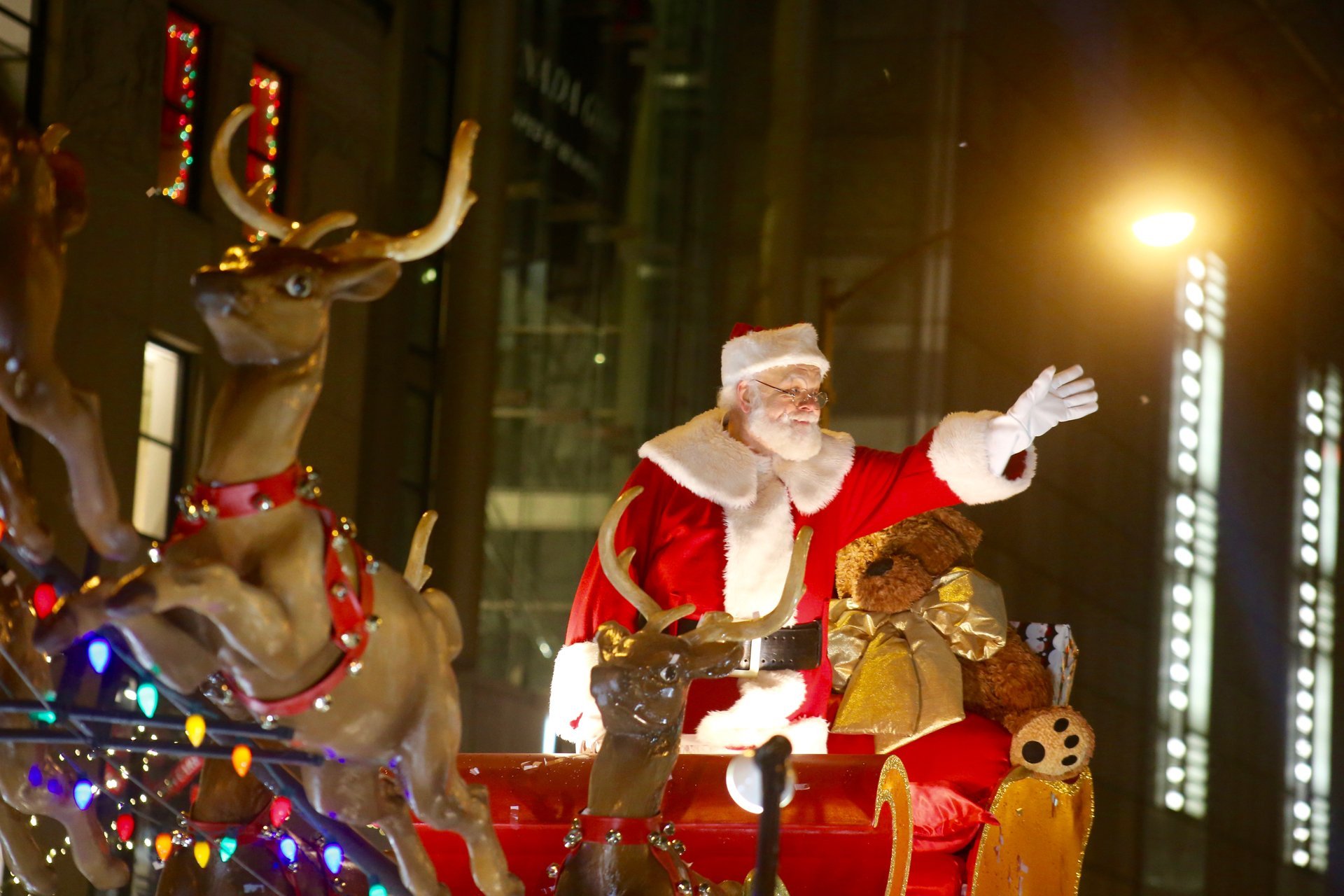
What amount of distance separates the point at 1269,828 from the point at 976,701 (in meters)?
14.1

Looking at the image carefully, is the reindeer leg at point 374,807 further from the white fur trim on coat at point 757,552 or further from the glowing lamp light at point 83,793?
the white fur trim on coat at point 757,552

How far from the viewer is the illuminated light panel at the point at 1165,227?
341 inches

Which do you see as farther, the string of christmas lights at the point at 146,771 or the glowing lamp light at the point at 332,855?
the glowing lamp light at the point at 332,855

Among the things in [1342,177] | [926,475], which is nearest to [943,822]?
[926,475]

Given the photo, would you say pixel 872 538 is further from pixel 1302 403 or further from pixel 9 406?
pixel 1302 403

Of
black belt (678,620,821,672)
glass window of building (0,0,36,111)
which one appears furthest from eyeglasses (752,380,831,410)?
glass window of building (0,0,36,111)

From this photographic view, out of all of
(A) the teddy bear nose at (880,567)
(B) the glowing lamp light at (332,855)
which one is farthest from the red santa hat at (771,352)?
(B) the glowing lamp light at (332,855)

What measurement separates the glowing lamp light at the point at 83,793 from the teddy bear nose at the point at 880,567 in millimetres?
2767

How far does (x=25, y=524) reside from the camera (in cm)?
217

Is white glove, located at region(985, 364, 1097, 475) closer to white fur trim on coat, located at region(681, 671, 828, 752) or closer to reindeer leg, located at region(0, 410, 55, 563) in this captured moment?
white fur trim on coat, located at region(681, 671, 828, 752)

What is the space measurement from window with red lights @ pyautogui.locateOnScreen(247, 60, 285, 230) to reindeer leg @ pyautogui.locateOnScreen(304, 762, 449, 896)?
7.36 m

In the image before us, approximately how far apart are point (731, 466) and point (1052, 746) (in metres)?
1.03

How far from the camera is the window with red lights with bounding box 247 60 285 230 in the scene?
943cm

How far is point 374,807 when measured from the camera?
7.56 ft
